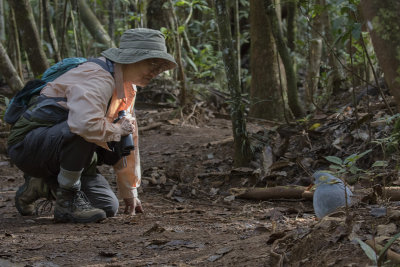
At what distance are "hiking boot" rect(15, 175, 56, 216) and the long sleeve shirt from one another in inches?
25.5

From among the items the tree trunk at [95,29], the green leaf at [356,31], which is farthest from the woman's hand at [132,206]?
the tree trunk at [95,29]

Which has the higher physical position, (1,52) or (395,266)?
(1,52)

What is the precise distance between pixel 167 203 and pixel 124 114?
3.83 feet

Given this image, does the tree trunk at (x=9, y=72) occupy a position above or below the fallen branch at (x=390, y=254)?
above

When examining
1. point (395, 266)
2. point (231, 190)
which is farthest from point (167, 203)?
point (395, 266)

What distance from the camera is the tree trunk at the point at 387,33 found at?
1906 millimetres

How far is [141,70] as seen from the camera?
3.80 m

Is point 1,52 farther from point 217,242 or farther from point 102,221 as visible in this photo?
point 217,242

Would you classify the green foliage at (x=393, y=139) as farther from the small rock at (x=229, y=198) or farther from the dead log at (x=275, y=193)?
the small rock at (x=229, y=198)

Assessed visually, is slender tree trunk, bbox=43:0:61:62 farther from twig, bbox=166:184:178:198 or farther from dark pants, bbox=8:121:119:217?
dark pants, bbox=8:121:119:217

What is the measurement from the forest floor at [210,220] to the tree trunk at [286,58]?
448 millimetres

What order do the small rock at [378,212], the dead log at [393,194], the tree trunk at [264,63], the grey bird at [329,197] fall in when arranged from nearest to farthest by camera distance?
the small rock at [378,212] < the grey bird at [329,197] < the dead log at [393,194] < the tree trunk at [264,63]

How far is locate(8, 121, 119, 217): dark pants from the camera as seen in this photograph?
3.63 metres

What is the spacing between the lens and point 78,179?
3795 millimetres
